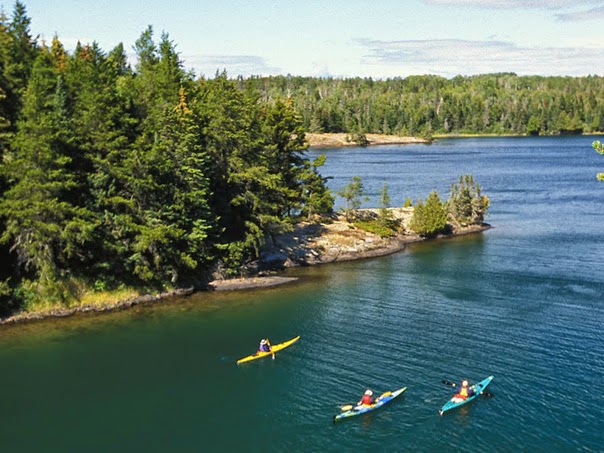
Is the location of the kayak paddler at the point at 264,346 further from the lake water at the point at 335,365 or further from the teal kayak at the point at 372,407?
the teal kayak at the point at 372,407

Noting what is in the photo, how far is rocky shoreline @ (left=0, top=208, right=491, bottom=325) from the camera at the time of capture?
62.8 meters

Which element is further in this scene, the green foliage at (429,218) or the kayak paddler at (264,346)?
the green foliage at (429,218)

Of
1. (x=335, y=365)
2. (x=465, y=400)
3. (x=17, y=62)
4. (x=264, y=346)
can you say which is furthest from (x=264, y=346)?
(x=17, y=62)

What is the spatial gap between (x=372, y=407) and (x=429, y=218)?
5444 centimetres

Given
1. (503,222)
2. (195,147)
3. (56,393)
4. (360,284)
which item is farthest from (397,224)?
(56,393)

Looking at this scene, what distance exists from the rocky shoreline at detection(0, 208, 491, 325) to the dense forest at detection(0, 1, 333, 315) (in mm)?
1625

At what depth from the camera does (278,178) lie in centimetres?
7394

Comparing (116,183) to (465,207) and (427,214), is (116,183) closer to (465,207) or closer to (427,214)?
(427,214)

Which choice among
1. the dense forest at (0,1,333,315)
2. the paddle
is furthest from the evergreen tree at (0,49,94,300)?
the paddle

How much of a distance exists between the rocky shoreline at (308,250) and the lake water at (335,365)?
6.40 ft

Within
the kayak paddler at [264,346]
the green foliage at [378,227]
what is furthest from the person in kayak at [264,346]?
the green foliage at [378,227]

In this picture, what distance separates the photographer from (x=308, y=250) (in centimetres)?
7969

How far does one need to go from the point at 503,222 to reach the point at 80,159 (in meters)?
68.8

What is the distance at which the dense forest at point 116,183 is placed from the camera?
55625 millimetres
